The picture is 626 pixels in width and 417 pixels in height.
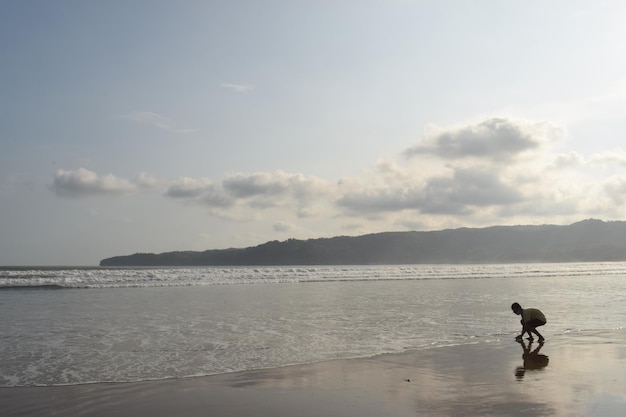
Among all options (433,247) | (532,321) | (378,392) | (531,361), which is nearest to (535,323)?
(532,321)

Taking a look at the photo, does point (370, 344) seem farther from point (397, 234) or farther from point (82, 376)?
point (397, 234)

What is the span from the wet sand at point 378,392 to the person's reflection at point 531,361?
0.02 m

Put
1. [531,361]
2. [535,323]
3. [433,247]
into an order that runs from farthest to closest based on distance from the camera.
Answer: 1. [433,247]
2. [535,323]
3. [531,361]

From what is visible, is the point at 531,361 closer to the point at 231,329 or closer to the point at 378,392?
the point at 378,392

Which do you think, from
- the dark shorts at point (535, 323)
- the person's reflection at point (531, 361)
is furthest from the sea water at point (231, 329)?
the person's reflection at point (531, 361)

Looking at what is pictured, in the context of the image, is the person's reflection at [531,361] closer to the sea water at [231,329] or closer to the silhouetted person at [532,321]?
the silhouetted person at [532,321]

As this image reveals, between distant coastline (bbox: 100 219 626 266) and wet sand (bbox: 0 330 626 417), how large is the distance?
139 meters

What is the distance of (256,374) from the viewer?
9203mm

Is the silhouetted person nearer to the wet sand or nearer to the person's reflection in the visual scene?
the person's reflection

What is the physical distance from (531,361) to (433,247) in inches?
5849

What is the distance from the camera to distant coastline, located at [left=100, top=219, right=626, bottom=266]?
486 feet

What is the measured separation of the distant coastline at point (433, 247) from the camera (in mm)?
148000

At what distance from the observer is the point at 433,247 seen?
15512 centimetres

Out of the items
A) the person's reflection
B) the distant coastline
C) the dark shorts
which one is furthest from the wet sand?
the distant coastline
